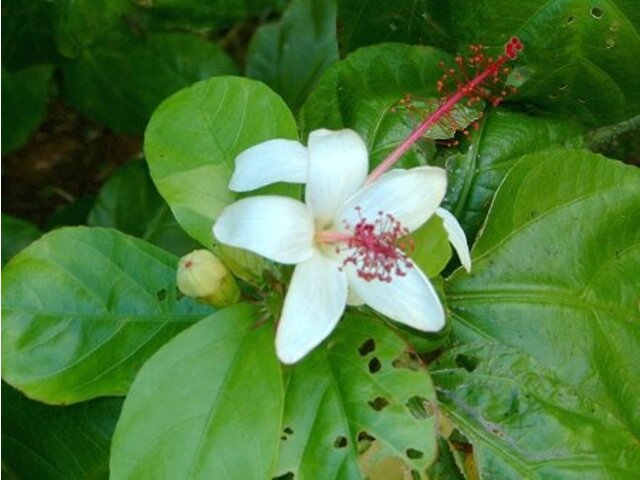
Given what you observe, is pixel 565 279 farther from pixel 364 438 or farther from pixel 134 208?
pixel 134 208

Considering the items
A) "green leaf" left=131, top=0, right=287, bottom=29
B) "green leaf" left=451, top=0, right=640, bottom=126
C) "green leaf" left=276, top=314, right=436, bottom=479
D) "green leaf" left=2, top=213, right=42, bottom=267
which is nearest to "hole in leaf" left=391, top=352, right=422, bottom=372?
"green leaf" left=276, top=314, right=436, bottom=479

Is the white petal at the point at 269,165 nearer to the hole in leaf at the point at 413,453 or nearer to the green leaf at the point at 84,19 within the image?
the hole in leaf at the point at 413,453

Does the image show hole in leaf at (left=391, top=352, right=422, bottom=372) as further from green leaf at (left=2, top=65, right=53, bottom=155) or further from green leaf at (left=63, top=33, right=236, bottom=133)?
green leaf at (left=2, top=65, right=53, bottom=155)

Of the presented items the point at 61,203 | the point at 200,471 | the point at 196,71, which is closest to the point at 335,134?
the point at 200,471

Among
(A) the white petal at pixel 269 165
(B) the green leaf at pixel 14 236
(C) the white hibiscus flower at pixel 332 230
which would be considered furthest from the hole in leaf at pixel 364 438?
(B) the green leaf at pixel 14 236

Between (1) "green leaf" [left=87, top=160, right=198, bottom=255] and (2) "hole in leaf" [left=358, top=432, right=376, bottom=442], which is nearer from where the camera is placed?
(2) "hole in leaf" [left=358, top=432, right=376, bottom=442]
